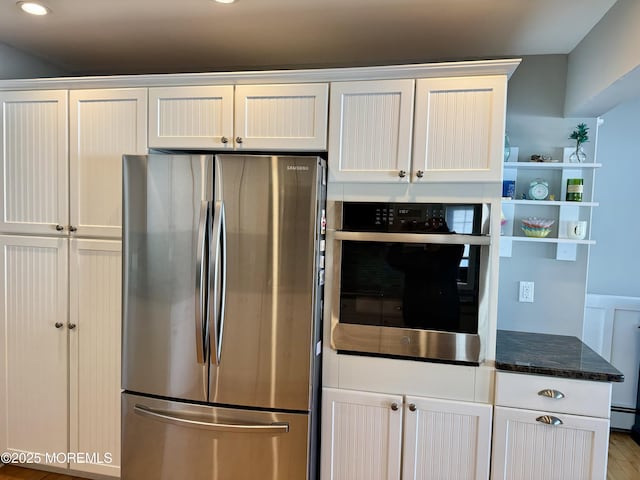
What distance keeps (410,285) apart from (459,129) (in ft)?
2.43

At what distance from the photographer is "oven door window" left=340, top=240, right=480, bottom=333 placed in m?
1.83

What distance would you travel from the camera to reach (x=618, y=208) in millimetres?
2932

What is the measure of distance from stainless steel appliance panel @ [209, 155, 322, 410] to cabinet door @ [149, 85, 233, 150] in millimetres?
264

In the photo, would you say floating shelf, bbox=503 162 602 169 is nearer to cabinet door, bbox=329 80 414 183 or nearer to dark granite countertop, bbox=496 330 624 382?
cabinet door, bbox=329 80 414 183

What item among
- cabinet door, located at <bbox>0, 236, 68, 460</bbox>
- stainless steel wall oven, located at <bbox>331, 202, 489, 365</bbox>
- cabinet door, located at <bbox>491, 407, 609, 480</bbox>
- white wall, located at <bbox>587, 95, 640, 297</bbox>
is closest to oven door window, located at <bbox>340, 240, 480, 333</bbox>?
stainless steel wall oven, located at <bbox>331, 202, 489, 365</bbox>

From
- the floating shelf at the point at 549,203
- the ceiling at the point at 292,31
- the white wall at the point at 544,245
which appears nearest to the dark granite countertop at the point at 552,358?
the white wall at the point at 544,245

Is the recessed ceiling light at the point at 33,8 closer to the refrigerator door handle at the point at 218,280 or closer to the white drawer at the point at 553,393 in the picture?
the refrigerator door handle at the point at 218,280

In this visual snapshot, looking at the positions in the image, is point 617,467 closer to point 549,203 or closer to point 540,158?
point 549,203

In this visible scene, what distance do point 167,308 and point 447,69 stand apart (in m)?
1.69

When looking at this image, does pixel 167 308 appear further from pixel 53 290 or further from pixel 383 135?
pixel 383 135

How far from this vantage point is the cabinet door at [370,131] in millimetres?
1848

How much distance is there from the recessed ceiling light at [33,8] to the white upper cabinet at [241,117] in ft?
2.00

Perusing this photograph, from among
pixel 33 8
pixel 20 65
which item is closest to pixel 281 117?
pixel 33 8

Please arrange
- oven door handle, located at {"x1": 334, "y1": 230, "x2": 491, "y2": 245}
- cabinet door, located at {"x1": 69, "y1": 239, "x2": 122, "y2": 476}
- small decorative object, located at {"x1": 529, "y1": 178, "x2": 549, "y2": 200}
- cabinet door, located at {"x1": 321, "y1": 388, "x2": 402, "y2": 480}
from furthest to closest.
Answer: small decorative object, located at {"x1": 529, "y1": 178, "x2": 549, "y2": 200}, cabinet door, located at {"x1": 69, "y1": 239, "x2": 122, "y2": 476}, cabinet door, located at {"x1": 321, "y1": 388, "x2": 402, "y2": 480}, oven door handle, located at {"x1": 334, "y1": 230, "x2": 491, "y2": 245}
